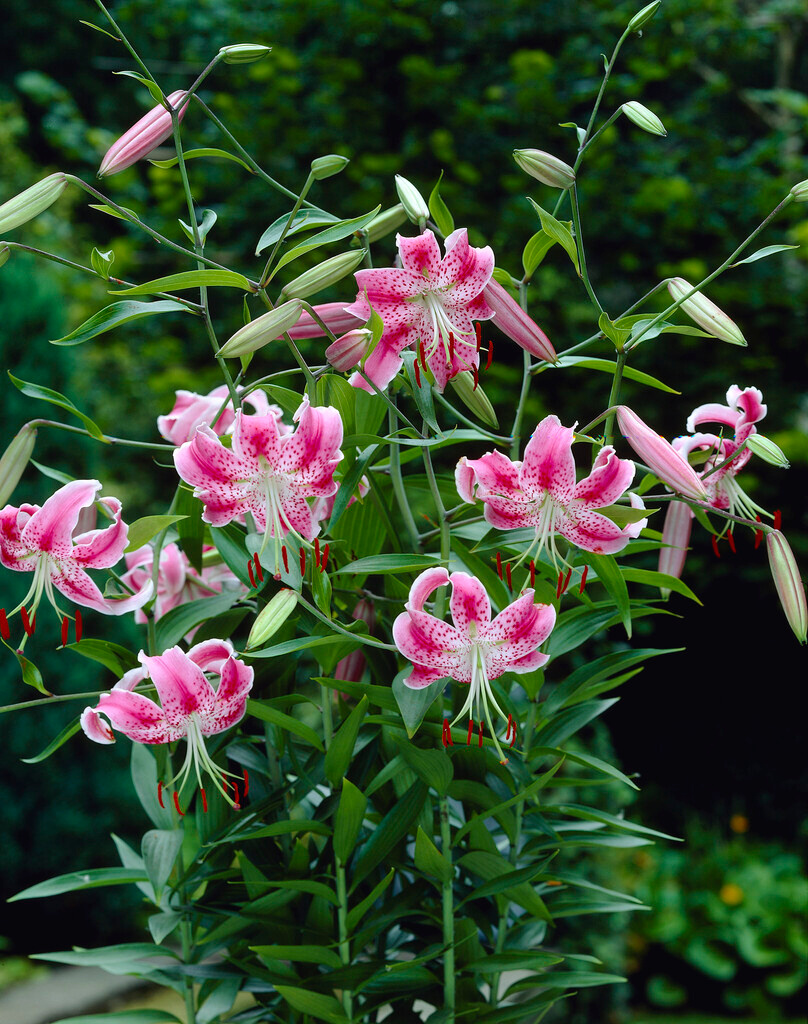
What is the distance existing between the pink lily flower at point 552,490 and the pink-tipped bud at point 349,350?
0.08 metres

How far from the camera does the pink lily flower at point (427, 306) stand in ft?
1.82

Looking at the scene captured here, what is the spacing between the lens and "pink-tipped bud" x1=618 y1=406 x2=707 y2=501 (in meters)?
0.53

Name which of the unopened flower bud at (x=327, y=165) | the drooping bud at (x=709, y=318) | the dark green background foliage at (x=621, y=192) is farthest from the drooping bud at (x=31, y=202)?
the dark green background foliage at (x=621, y=192)

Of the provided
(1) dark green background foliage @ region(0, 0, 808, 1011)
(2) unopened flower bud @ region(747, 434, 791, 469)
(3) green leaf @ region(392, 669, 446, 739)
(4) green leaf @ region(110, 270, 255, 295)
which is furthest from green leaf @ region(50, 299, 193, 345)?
(1) dark green background foliage @ region(0, 0, 808, 1011)

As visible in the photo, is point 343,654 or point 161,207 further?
point 161,207

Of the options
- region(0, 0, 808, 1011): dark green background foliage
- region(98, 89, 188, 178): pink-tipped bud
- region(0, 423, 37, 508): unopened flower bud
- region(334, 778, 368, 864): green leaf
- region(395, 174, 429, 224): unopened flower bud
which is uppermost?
region(98, 89, 188, 178): pink-tipped bud

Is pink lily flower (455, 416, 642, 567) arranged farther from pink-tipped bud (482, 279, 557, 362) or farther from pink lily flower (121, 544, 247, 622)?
pink lily flower (121, 544, 247, 622)

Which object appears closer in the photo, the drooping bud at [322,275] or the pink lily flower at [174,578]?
the drooping bud at [322,275]

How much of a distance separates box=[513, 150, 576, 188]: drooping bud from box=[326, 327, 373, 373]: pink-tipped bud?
5.4 inches

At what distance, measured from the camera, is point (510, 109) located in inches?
115

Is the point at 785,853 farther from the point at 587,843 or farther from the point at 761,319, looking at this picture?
the point at 587,843

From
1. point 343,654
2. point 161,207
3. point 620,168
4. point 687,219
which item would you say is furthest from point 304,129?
point 343,654

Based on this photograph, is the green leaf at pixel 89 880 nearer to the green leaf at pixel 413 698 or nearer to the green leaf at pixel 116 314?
the green leaf at pixel 413 698

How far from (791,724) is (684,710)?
283 mm
